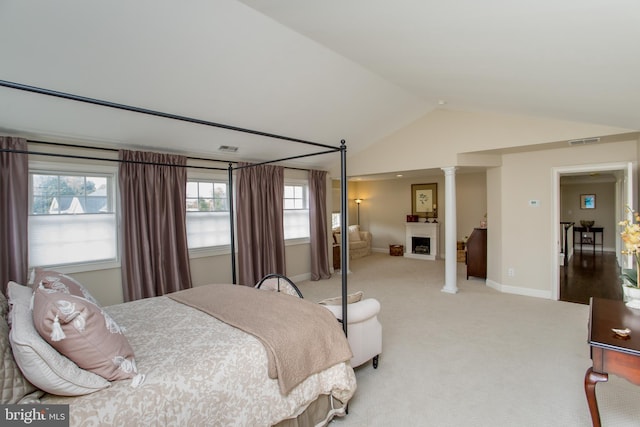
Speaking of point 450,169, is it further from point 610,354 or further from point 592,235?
point 592,235

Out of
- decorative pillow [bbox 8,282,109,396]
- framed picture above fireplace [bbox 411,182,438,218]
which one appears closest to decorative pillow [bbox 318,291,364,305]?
decorative pillow [bbox 8,282,109,396]

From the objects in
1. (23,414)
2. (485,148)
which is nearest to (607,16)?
(23,414)

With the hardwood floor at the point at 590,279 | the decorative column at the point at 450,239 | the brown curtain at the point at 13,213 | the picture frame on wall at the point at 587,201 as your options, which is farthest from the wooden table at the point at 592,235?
the brown curtain at the point at 13,213

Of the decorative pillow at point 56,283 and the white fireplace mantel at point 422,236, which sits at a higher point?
the decorative pillow at point 56,283

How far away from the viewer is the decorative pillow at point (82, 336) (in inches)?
55.0

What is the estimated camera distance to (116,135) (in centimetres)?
374

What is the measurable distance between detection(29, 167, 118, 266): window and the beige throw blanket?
1929mm

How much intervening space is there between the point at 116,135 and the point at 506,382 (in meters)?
4.58

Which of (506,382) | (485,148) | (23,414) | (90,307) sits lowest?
(506,382)

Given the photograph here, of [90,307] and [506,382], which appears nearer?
[90,307]

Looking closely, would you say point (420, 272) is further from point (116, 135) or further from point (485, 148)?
point (116, 135)

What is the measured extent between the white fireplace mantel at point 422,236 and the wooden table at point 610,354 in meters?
6.62

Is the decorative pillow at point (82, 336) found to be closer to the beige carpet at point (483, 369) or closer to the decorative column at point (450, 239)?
the beige carpet at point (483, 369)

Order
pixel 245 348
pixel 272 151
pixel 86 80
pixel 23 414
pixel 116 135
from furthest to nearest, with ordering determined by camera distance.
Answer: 1. pixel 272 151
2. pixel 116 135
3. pixel 86 80
4. pixel 245 348
5. pixel 23 414
